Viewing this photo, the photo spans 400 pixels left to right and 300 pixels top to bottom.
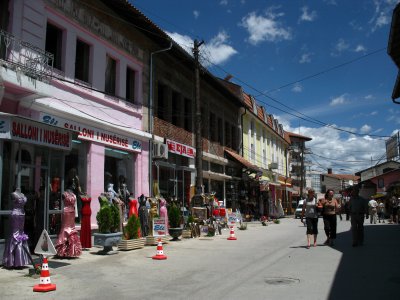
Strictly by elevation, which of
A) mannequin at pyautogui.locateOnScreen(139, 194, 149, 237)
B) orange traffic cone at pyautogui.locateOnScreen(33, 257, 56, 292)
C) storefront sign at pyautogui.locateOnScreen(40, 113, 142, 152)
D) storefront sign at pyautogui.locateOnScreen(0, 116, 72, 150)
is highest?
storefront sign at pyautogui.locateOnScreen(40, 113, 142, 152)

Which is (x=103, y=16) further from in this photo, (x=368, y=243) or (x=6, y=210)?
(x=368, y=243)

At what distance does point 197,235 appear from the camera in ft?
57.3

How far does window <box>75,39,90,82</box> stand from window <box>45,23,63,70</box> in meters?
1.01

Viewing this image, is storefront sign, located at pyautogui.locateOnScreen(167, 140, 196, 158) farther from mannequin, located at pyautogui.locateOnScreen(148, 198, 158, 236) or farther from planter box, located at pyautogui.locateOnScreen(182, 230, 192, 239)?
mannequin, located at pyautogui.locateOnScreen(148, 198, 158, 236)

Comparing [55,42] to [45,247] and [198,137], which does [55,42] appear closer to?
[198,137]

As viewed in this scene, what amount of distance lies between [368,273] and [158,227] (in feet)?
24.5

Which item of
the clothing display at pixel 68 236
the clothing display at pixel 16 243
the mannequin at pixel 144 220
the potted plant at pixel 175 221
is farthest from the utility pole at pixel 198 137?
the clothing display at pixel 16 243

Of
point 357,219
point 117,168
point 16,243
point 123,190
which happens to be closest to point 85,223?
point 16,243

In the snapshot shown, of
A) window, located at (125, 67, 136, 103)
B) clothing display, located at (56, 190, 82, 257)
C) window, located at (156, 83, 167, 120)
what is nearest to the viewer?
clothing display, located at (56, 190, 82, 257)

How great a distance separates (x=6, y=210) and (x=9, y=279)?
2.41m

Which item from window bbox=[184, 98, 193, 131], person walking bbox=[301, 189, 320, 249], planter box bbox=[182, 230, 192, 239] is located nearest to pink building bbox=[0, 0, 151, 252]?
planter box bbox=[182, 230, 192, 239]

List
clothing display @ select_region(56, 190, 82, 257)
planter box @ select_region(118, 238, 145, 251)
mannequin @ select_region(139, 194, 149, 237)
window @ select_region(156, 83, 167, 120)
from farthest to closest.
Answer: window @ select_region(156, 83, 167, 120), mannequin @ select_region(139, 194, 149, 237), planter box @ select_region(118, 238, 145, 251), clothing display @ select_region(56, 190, 82, 257)

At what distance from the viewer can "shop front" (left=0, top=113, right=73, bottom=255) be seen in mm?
10102

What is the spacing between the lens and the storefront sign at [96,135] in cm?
1329
